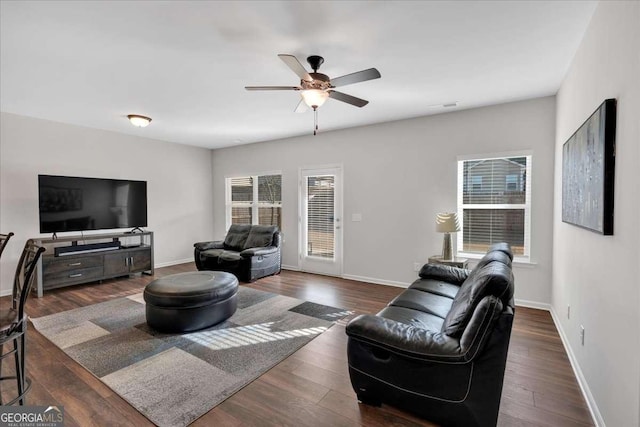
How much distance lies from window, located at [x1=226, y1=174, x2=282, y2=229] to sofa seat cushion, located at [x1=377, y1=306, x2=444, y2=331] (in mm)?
4107

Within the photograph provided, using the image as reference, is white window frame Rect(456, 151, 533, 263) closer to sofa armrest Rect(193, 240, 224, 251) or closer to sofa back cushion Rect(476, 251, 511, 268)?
sofa back cushion Rect(476, 251, 511, 268)

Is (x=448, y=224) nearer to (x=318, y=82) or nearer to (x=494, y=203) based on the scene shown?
(x=494, y=203)

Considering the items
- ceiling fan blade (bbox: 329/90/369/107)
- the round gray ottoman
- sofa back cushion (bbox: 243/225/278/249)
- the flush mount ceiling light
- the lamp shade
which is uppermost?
the flush mount ceiling light

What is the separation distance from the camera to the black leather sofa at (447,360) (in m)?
1.56

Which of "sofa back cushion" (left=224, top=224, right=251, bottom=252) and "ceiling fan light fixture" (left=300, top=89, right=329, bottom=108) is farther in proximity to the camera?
"sofa back cushion" (left=224, top=224, right=251, bottom=252)

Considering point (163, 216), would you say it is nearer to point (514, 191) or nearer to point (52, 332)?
point (52, 332)

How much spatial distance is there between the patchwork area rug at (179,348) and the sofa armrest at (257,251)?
1139 mm

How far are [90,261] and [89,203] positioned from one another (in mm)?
947

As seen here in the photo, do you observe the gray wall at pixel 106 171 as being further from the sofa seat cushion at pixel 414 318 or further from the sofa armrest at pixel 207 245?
A: the sofa seat cushion at pixel 414 318

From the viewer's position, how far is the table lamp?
3893 millimetres

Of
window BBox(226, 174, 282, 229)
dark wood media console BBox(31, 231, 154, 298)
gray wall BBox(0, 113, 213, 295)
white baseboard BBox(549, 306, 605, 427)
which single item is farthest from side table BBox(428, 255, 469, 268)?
gray wall BBox(0, 113, 213, 295)

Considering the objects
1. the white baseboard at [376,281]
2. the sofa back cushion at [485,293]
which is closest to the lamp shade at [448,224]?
the white baseboard at [376,281]

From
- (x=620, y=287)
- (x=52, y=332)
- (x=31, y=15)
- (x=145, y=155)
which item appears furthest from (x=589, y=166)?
(x=145, y=155)

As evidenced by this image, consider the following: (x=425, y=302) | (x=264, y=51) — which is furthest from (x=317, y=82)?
(x=425, y=302)
